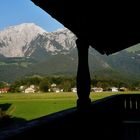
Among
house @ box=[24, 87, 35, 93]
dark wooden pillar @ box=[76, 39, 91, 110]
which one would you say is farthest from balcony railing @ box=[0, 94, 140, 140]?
house @ box=[24, 87, 35, 93]

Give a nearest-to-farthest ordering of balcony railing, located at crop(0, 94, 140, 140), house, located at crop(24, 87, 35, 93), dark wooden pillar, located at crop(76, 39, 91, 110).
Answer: balcony railing, located at crop(0, 94, 140, 140) → dark wooden pillar, located at crop(76, 39, 91, 110) → house, located at crop(24, 87, 35, 93)

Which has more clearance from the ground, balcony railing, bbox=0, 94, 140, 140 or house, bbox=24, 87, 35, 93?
house, bbox=24, 87, 35, 93

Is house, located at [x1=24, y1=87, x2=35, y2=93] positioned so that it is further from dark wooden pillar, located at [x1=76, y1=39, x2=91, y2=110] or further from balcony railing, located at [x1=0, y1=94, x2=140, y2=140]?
dark wooden pillar, located at [x1=76, y1=39, x2=91, y2=110]

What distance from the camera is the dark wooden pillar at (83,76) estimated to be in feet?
23.8

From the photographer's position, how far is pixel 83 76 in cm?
725

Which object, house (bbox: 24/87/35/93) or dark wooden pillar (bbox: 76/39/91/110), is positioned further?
house (bbox: 24/87/35/93)

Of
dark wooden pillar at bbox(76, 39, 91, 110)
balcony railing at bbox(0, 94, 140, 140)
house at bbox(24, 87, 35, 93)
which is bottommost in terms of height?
balcony railing at bbox(0, 94, 140, 140)

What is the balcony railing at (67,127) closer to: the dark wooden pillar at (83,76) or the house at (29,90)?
the dark wooden pillar at (83,76)

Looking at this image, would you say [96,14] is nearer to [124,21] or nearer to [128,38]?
[124,21]

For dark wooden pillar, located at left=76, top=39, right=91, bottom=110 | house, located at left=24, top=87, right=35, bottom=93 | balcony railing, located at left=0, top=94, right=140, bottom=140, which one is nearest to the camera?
balcony railing, located at left=0, top=94, right=140, bottom=140

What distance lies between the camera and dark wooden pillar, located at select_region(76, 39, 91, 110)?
725 cm

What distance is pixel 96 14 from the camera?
204 inches

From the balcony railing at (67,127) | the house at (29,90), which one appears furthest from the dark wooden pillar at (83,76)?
the house at (29,90)

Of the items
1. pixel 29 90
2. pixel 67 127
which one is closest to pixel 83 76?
pixel 67 127
